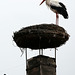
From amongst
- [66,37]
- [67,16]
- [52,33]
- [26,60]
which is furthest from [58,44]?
[67,16]

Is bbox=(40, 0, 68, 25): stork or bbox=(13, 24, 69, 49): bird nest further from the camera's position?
bbox=(40, 0, 68, 25): stork

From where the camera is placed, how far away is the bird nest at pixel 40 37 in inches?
244

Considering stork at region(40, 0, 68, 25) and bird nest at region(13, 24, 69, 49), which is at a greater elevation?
stork at region(40, 0, 68, 25)

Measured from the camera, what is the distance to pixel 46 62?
5.39m

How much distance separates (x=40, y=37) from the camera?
6066 millimetres

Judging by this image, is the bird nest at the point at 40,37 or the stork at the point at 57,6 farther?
the stork at the point at 57,6

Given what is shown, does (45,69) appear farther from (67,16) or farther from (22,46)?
(67,16)

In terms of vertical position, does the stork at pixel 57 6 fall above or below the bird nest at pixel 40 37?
above

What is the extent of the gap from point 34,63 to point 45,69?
30 cm

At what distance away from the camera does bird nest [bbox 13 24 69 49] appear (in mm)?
6195

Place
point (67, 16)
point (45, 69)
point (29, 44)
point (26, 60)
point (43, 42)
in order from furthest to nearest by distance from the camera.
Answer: point (67, 16)
point (29, 44)
point (43, 42)
point (26, 60)
point (45, 69)

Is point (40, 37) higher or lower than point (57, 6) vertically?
lower

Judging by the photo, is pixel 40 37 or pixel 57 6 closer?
pixel 40 37

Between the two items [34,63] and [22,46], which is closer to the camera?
[34,63]
